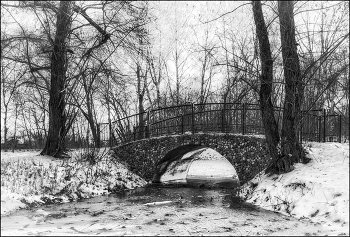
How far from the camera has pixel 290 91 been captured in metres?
10.1

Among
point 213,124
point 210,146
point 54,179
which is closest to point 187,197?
point 210,146

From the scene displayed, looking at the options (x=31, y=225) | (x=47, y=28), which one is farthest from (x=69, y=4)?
(x=31, y=225)

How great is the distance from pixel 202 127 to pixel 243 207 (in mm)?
6011

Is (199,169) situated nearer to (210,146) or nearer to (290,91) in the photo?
(210,146)

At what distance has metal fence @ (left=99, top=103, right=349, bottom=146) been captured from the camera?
12.8m

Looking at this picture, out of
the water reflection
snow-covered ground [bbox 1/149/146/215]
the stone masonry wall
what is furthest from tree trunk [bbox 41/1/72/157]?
the stone masonry wall

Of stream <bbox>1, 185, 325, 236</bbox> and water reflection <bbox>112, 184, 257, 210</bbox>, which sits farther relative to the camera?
water reflection <bbox>112, 184, 257, 210</bbox>

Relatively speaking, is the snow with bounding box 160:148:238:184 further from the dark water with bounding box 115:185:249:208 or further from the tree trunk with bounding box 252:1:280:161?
the tree trunk with bounding box 252:1:280:161

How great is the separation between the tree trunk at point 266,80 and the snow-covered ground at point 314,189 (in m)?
0.97

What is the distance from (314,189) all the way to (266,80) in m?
3.49

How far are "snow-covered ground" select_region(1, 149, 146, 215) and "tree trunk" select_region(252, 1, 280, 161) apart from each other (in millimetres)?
5544

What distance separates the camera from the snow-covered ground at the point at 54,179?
9.40 metres

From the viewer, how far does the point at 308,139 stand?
12695 millimetres

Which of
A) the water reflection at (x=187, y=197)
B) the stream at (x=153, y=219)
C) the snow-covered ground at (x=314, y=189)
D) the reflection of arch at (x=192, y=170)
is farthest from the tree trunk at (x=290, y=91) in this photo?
the reflection of arch at (x=192, y=170)
